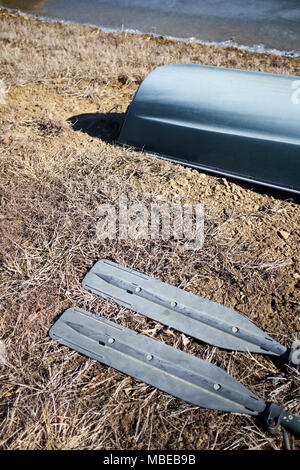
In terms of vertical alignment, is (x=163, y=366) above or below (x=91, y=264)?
below

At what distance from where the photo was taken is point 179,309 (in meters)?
2.04

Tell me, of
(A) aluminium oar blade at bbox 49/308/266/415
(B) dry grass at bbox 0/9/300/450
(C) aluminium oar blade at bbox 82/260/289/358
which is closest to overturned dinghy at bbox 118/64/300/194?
(B) dry grass at bbox 0/9/300/450

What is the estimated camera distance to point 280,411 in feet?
5.22

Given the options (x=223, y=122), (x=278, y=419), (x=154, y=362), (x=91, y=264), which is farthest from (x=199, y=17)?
(x=278, y=419)

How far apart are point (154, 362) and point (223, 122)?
70.5 inches

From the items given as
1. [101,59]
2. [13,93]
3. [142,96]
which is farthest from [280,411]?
[101,59]

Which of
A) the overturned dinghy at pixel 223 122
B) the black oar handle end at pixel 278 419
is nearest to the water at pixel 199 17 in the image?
the overturned dinghy at pixel 223 122

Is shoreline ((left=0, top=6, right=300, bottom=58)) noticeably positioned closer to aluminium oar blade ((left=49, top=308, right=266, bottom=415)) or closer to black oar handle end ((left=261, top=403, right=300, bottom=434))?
aluminium oar blade ((left=49, top=308, right=266, bottom=415))

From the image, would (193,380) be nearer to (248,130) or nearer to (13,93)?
(248,130)

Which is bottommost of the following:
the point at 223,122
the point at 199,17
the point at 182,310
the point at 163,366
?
the point at 163,366

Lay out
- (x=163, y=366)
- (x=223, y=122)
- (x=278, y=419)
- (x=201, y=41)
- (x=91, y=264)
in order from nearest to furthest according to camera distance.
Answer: (x=278, y=419)
(x=163, y=366)
(x=91, y=264)
(x=223, y=122)
(x=201, y=41)

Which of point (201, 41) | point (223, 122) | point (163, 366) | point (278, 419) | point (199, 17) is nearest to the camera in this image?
point (278, 419)

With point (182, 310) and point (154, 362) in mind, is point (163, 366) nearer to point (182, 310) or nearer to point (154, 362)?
point (154, 362)
